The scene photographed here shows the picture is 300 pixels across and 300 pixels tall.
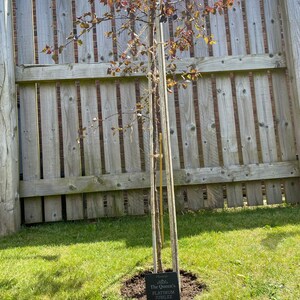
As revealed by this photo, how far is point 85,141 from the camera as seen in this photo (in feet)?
12.5

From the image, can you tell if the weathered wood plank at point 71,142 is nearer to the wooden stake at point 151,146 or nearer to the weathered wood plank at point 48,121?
the weathered wood plank at point 48,121

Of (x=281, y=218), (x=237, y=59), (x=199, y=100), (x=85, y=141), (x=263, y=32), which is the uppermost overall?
(x=263, y=32)

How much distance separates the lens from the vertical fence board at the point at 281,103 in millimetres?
3859

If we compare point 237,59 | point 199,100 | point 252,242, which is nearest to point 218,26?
point 237,59

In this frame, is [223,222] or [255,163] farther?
[255,163]

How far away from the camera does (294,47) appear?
382cm

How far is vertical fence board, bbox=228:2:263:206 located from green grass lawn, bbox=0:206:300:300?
1.12ft

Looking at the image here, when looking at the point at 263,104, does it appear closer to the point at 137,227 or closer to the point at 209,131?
the point at 209,131

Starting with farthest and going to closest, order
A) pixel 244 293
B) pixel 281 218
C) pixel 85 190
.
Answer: pixel 85 190, pixel 281 218, pixel 244 293

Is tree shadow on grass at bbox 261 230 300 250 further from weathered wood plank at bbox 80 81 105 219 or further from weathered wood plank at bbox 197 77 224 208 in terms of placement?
weathered wood plank at bbox 80 81 105 219

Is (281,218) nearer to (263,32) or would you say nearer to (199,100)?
(199,100)

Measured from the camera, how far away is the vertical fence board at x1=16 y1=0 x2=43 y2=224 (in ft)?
12.1

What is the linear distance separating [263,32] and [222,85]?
83cm

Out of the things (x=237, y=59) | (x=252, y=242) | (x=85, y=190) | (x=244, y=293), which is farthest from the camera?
(x=237, y=59)
